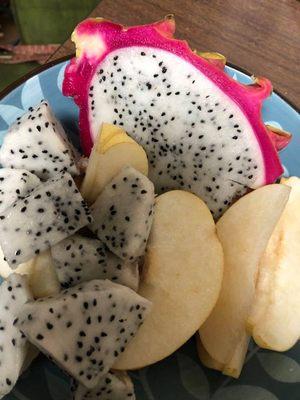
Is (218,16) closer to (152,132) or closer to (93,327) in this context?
(152,132)

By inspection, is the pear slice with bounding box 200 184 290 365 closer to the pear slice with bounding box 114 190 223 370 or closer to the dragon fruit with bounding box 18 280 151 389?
the pear slice with bounding box 114 190 223 370

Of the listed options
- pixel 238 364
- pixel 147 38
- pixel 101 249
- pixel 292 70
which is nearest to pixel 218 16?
pixel 292 70

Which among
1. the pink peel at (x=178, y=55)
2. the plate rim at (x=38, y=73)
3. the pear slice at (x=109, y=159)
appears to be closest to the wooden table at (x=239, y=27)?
the plate rim at (x=38, y=73)

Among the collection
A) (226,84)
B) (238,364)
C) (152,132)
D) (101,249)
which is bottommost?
(238,364)

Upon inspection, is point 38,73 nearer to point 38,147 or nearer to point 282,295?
point 38,147

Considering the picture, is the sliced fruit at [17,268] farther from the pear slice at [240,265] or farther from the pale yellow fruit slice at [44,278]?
the pear slice at [240,265]
